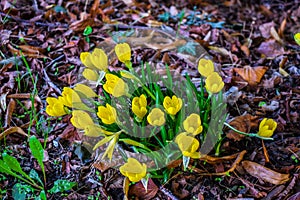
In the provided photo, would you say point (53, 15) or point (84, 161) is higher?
point (53, 15)

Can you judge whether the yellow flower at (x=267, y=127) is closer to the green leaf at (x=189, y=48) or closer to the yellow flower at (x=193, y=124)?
the yellow flower at (x=193, y=124)

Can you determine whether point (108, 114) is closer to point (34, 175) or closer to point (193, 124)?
point (193, 124)

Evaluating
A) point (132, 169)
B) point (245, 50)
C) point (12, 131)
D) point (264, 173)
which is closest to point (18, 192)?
point (12, 131)

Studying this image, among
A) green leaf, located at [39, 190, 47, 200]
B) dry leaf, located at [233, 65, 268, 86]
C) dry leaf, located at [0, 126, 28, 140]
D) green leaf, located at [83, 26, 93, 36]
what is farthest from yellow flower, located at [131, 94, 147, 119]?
green leaf, located at [83, 26, 93, 36]

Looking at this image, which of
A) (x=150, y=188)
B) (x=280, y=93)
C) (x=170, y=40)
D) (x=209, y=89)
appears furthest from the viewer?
(x=170, y=40)

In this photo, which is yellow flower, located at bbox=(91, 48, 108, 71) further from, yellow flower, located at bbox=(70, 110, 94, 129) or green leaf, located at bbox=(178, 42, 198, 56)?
green leaf, located at bbox=(178, 42, 198, 56)

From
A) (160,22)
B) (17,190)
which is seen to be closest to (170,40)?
(160,22)

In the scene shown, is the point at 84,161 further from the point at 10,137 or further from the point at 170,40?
the point at 170,40
